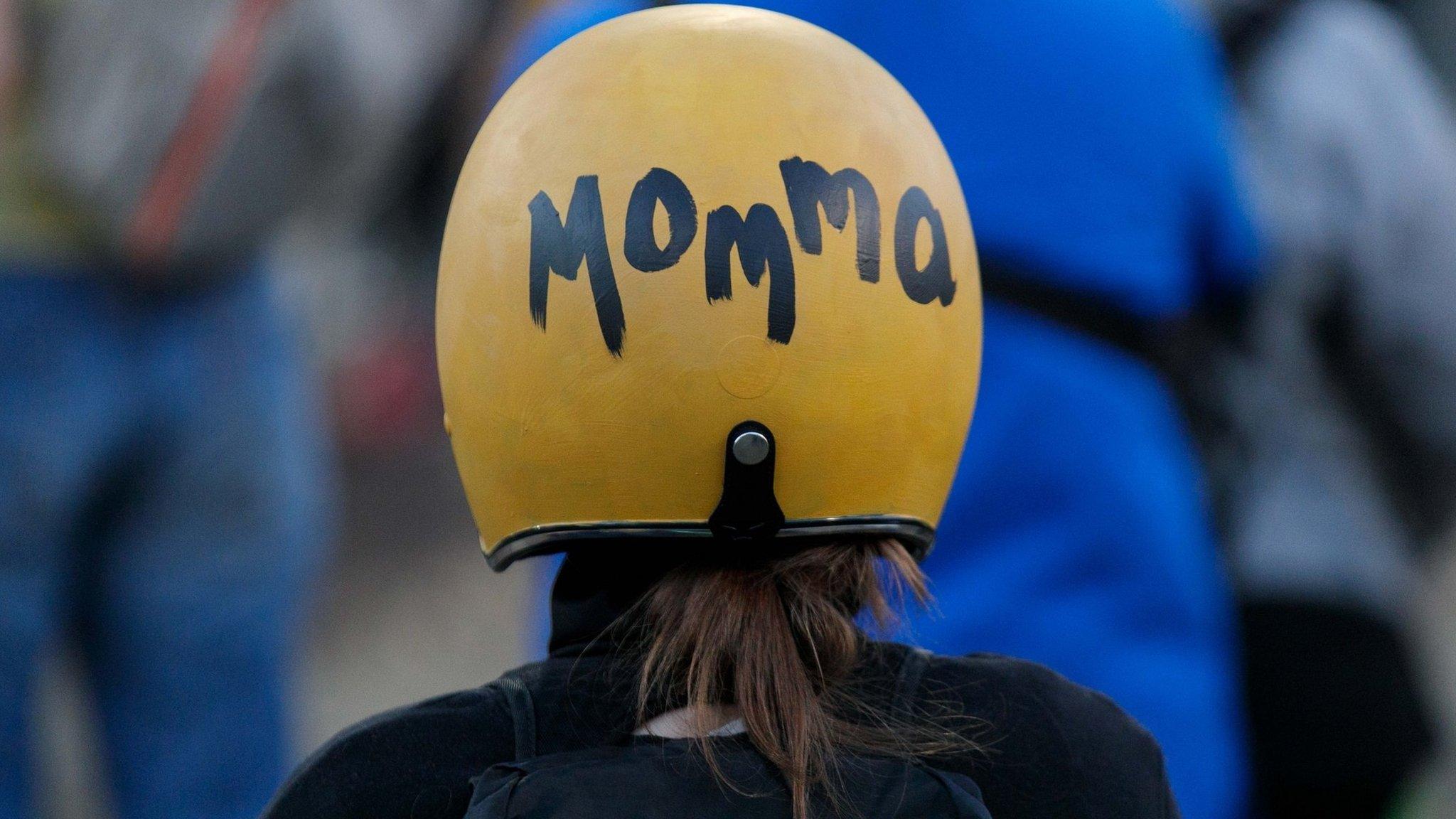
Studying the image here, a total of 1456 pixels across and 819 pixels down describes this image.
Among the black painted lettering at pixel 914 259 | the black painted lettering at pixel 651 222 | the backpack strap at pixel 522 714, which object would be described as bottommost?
the backpack strap at pixel 522 714

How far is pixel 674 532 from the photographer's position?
1513mm

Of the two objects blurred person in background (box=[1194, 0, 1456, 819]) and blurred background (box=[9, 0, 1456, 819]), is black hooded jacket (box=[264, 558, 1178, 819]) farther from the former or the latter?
blurred person in background (box=[1194, 0, 1456, 819])

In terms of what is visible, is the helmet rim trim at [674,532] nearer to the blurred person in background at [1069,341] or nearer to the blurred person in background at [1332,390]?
the blurred person in background at [1069,341]

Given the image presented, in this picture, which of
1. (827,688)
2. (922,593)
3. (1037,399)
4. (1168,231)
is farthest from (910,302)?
(1168,231)

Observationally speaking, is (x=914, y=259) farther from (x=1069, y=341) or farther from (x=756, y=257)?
(x=1069, y=341)

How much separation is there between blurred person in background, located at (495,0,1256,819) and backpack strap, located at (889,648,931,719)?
0.95 meters

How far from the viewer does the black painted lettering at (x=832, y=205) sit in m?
1.54

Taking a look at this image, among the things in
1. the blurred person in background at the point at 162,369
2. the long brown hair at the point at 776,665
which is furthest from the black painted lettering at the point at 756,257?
the blurred person in background at the point at 162,369

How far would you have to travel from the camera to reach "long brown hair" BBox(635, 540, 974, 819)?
1.39 metres

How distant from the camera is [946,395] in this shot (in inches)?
64.8

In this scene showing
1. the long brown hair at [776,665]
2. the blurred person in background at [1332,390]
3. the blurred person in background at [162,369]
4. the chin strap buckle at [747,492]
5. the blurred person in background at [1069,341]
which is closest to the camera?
the long brown hair at [776,665]

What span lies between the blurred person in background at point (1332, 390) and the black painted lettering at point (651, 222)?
5.08ft

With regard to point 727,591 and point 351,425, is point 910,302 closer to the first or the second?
point 727,591

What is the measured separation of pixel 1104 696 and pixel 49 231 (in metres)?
2.26
